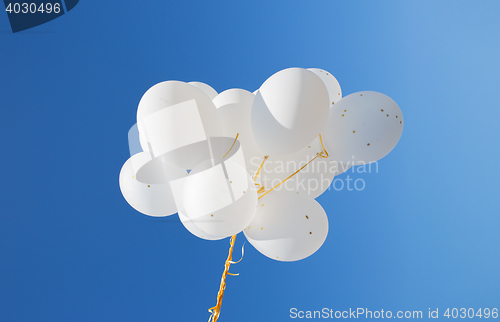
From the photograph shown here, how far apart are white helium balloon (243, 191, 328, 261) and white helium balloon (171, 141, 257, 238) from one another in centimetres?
7

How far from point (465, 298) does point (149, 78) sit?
1.80 metres

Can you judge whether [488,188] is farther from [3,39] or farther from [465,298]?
[3,39]

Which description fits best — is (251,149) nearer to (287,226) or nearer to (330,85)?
(287,226)

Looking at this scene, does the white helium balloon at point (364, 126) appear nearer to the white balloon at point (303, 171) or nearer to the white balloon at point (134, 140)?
the white balloon at point (303, 171)

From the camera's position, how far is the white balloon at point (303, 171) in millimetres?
767

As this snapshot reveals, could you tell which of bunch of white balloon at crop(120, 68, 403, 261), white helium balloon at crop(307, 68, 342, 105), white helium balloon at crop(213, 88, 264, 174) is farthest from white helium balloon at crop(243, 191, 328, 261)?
white helium balloon at crop(307, 68, 342, 105)

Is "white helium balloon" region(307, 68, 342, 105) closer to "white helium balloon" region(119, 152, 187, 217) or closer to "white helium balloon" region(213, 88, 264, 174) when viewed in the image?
"white helium balloon" region(213, 88, 264, 174)

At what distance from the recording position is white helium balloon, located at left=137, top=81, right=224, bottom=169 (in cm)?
60

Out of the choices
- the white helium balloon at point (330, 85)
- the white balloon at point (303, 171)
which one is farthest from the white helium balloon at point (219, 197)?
the white helium balloon at point (330, 85)

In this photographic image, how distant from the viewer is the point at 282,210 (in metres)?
0.68

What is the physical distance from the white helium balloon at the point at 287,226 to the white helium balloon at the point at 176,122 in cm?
20

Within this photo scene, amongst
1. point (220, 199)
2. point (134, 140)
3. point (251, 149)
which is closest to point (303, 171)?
point (251, 149)

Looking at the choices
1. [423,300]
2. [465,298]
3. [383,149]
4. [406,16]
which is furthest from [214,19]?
[465,298]

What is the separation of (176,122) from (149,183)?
0.60 ft
